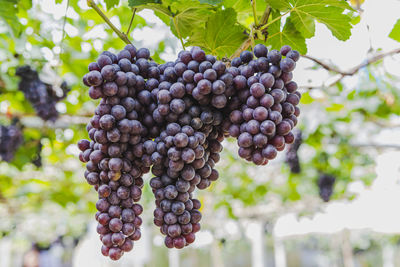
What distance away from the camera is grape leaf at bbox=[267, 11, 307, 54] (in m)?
1.18

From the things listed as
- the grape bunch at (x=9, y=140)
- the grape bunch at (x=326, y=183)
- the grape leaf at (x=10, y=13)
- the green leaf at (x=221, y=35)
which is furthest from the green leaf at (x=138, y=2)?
the grape bunch at (x=326, y=183)

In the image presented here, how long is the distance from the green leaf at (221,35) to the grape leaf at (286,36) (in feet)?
0.37

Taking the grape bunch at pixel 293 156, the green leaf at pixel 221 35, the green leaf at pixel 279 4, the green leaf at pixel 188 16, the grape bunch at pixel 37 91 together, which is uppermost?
the grape bunch at pixel 37 91

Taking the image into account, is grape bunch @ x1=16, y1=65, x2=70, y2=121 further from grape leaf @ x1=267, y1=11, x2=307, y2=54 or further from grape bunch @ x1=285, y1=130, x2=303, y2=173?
grape bunch @ x1=285, y1=130, x2=303, y2=173

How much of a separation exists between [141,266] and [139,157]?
15048 millimetres

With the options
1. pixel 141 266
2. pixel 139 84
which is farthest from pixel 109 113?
Answer: pixel 141 266

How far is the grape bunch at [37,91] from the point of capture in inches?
94.5

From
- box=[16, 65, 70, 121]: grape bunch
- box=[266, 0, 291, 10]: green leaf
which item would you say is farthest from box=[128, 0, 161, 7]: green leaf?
box=[16, 65, 70, 121]: grape bunch

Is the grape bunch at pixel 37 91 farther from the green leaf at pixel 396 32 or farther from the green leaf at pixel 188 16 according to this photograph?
the green leaf at pixel 396 32

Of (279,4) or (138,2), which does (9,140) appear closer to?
(138,2)

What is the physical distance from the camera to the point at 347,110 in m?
3.66

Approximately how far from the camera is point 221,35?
3.66 feet

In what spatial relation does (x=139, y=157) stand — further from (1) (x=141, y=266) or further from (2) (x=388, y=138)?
(1) (x=141, y=266)

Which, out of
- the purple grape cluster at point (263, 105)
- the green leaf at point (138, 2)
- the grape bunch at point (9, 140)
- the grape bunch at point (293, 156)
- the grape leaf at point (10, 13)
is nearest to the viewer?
the purple grape cluster at point (263, 105)
